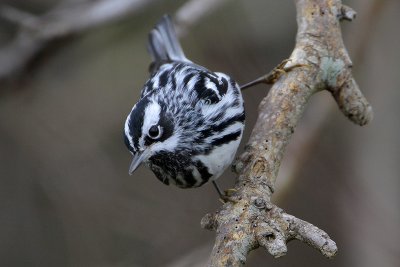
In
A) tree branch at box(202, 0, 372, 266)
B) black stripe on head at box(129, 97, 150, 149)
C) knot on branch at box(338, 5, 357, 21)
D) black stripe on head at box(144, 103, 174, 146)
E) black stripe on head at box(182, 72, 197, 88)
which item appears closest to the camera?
tree branch at box(202, 0, 372, 266)

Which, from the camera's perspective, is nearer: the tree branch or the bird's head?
the tree branch

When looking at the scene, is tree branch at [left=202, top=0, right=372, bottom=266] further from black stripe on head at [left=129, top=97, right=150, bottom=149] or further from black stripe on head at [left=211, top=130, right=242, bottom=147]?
black stripe on head at [left=129, top=97, right=150, bottom=149]

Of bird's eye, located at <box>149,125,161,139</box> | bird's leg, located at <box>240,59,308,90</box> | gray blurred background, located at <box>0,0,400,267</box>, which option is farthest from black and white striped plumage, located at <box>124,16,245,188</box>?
gray blurred background, located at <box>0,0,400,267</box>

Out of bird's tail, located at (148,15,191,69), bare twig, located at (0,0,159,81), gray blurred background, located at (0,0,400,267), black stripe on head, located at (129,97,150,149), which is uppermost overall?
bare twig, located at (0,0,159,81)

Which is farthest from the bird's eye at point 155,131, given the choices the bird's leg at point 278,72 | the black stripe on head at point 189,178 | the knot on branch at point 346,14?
the knot on branch at point 346,14

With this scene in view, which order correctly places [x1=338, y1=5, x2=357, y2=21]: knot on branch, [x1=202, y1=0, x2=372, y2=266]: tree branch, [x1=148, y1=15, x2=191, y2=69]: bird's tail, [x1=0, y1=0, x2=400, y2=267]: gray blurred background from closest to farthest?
[x1=202, y1=0, x2=372, y2=266]: tree branch → [x1=338, y1=5, x2=357, y2=21]: knot on branch → [x1=148, y1=15, x2=191, y2=69]: bird's tail → [x1=0, y1=0, x2=400, y2=267]: gray blurred background

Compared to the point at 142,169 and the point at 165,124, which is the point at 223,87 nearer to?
the point at 165,124

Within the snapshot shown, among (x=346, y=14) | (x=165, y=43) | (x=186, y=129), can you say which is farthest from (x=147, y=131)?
(x=165, y=43)
